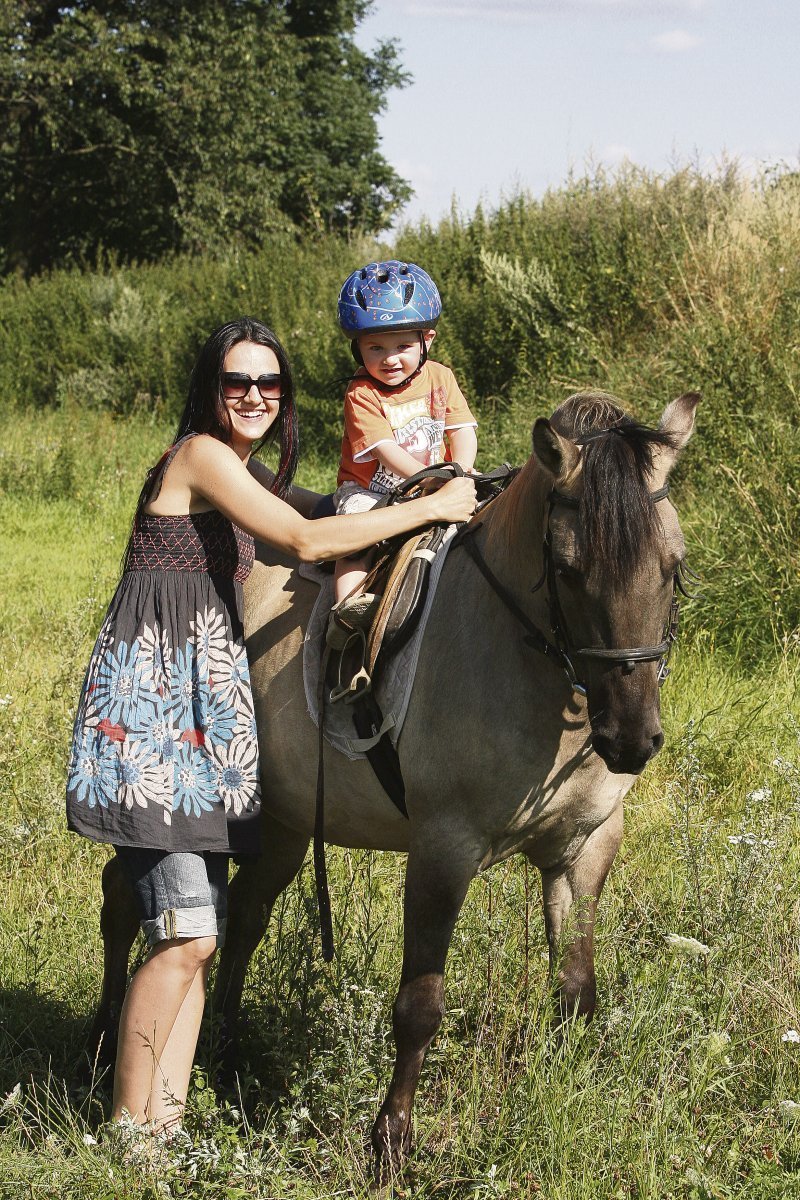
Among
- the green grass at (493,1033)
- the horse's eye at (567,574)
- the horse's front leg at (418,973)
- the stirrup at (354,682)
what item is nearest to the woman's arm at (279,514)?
the stirrup at (354,682)

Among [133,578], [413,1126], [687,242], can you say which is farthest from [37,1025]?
[687,242]

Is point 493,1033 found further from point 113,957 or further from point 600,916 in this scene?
point 113,957

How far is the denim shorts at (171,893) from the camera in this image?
9.50 feet

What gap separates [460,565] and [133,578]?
892 millimetres

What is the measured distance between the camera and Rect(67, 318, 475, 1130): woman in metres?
2.91

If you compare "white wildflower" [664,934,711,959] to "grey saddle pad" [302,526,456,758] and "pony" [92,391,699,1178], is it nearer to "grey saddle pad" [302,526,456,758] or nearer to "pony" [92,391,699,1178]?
"pony" [92,391,699,1178]

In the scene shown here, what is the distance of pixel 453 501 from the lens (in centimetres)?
305

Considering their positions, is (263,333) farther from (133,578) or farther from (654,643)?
(654,643)

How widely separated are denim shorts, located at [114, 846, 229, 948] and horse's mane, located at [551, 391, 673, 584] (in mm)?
1336

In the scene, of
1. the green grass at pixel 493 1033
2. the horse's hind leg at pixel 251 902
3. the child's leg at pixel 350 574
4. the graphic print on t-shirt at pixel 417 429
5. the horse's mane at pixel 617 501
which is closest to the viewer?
the horse's mane at pixel 617 501

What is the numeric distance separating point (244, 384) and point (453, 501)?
2.20 ft

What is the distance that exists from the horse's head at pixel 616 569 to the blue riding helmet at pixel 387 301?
1059mm

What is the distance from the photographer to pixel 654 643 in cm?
238

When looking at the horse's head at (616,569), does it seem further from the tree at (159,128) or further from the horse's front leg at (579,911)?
the tree at (159,128)
